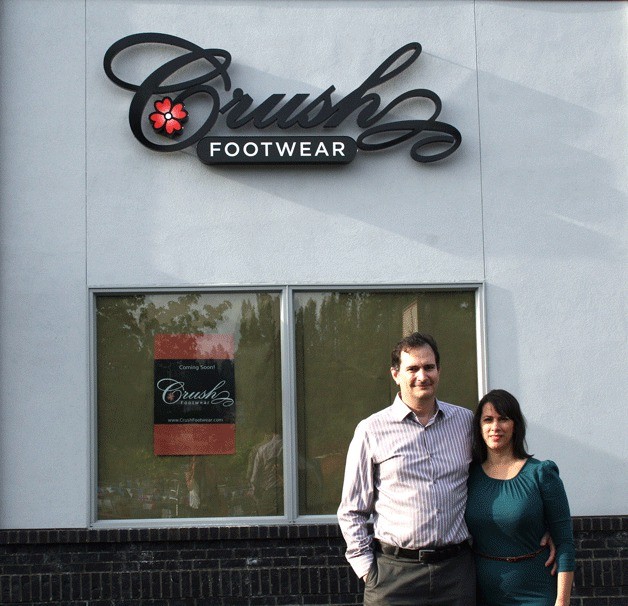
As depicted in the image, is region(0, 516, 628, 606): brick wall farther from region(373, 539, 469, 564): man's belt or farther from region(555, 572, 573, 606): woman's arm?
region(555, 572, 573, 606): woman's arm

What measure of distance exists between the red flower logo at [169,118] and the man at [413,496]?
138 inches

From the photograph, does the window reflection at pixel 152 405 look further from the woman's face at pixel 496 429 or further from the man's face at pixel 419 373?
the woman's face at pixel 496 429

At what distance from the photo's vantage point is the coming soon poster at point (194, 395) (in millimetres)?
7605

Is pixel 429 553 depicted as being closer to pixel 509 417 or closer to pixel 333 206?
pixel 509 417

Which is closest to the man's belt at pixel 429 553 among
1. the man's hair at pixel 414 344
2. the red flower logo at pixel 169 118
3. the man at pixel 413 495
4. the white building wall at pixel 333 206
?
the man at pixel 413 495

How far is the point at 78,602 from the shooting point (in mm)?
7398

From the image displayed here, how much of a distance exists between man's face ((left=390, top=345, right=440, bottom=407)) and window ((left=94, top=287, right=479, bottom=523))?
2.94 metres

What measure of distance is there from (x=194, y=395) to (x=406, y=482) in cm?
326

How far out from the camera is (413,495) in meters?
4.66

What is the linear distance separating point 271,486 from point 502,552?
331 cm

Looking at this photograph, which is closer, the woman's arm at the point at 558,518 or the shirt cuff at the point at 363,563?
the woman's arm at the point at 558,518

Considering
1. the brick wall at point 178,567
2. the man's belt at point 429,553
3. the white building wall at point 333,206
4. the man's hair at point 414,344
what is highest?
the white building wall at point 333,206

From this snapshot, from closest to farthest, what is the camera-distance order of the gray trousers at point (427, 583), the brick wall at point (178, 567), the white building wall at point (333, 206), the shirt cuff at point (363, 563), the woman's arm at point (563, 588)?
the woman's arm at point (563, 588), the gray trousers at point (427, 583), the shirt cuff at point (363, 563), the brick wall at point (178, 567), the white building wall at point (333, 206)

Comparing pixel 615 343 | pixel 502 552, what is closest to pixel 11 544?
pixel 502 552
